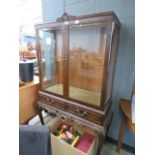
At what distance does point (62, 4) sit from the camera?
1.68 m

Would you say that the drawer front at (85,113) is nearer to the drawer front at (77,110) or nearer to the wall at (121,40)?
Result: the drawer front at (77,110)

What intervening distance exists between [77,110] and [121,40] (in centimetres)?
Answer: 95

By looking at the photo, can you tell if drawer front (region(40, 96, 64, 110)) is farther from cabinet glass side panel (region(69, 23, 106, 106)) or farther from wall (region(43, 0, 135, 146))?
wall (region(43, 0, 135, 146))

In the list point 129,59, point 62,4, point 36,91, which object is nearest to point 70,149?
point 36,91

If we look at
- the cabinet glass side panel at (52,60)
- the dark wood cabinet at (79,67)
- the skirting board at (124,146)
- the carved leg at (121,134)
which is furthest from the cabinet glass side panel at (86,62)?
the skirting board at (124,146)

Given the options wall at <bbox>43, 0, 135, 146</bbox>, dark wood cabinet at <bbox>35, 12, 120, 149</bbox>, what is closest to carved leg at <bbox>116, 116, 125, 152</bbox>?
wall at <bbox>43, 0, 135, 146</bbox>

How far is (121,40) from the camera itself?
1.40 m

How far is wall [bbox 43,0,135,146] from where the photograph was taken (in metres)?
1.32

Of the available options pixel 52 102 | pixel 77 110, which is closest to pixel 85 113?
pixel 77 110

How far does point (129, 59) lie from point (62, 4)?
119 centimetres

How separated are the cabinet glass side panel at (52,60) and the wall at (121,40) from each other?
0.39 metres

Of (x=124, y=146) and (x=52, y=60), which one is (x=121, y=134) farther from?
(x=52, y=60)

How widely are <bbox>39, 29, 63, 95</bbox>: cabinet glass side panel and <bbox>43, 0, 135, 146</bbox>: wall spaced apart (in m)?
0.39
